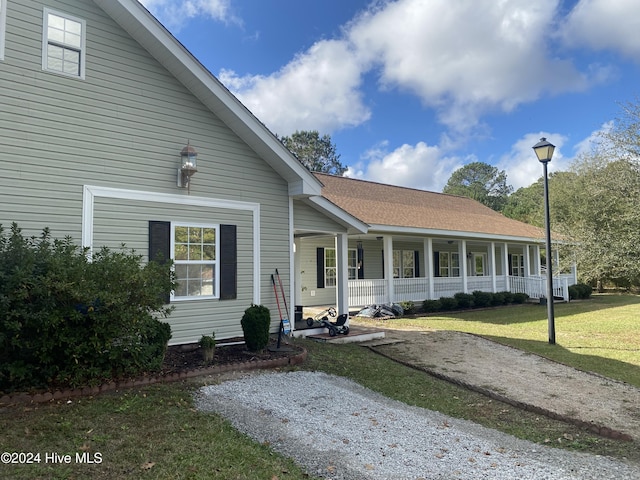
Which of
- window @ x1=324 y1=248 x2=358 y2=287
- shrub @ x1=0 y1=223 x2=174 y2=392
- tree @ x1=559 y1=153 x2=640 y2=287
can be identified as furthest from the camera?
window @ x1=324 y1=248 x2=358 y2=287

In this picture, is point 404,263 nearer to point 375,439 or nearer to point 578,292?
point 578,292

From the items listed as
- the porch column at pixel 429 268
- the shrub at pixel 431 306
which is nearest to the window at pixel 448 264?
the porch column at pixel 429 268

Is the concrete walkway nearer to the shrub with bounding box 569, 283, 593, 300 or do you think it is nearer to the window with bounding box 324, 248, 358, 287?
the window with bounding box 324, 248, 358, 287

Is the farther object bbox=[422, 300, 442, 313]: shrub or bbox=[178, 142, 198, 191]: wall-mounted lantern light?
bbox=[422, 300, 442, 313]: shrub

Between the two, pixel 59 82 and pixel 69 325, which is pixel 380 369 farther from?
pixel 59 82

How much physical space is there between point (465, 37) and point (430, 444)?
13627mm

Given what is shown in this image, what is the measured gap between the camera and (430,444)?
4.14m

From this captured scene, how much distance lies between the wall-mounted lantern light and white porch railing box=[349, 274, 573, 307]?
833 centimetres

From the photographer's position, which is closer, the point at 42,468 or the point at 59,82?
the point at 42,468

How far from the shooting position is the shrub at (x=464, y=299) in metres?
16.5

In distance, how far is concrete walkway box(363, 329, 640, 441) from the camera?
18.0 feet

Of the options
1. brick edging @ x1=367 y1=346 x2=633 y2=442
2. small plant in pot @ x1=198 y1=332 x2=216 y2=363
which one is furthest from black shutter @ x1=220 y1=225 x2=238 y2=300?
brick edging @ x1=367 y1=346 x2=633 y2=442

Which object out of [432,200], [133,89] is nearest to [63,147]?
[133,89]

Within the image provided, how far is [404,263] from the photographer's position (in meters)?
18.6
